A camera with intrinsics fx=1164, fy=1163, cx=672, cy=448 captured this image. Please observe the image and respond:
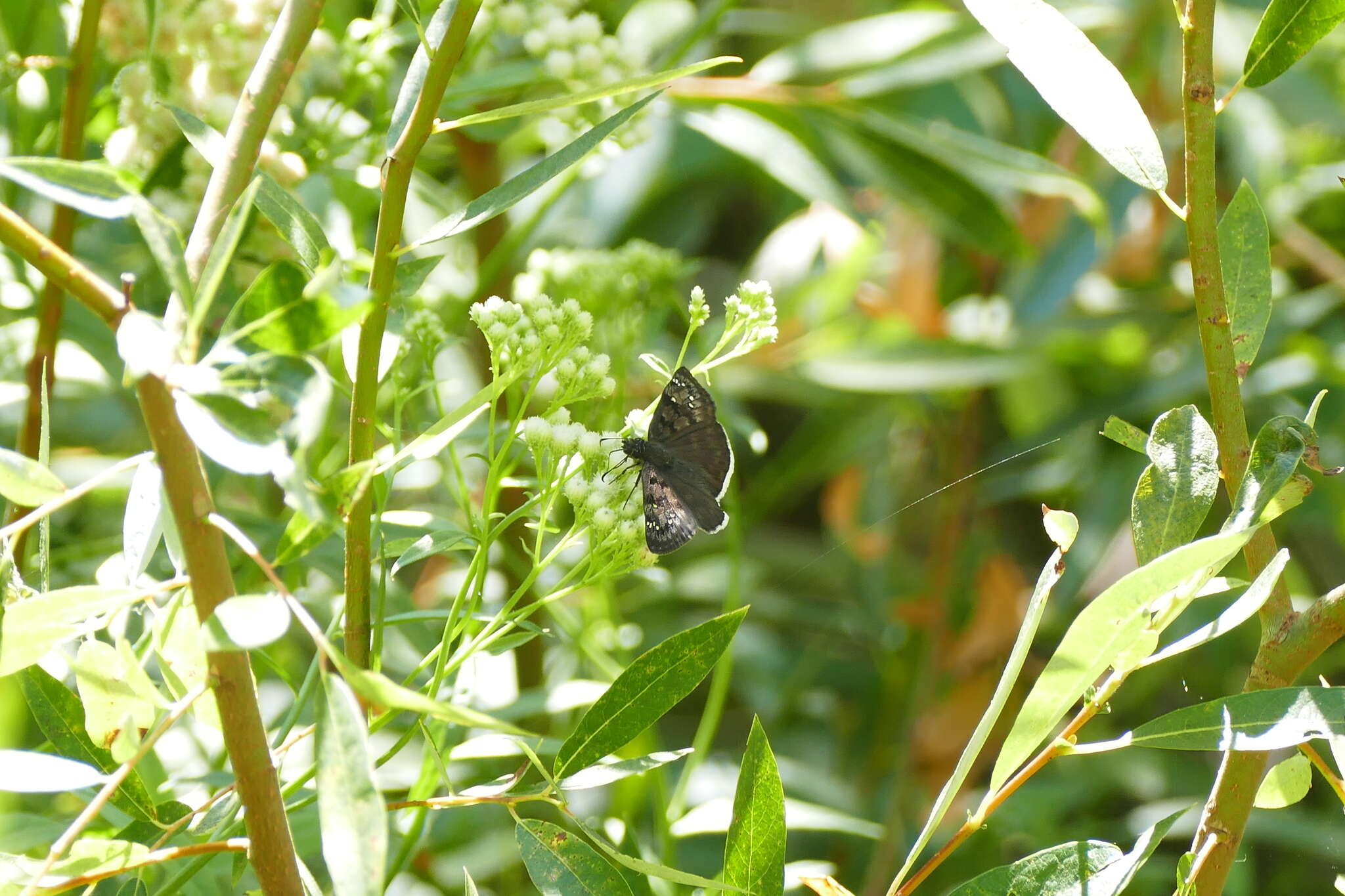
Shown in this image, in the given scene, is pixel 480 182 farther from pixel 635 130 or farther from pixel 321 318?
pixel 321 318

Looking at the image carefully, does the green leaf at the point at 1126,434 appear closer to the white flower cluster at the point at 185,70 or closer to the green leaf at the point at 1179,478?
the green leaf at the point at 1179,478

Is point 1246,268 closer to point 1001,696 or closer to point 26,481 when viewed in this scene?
point 1001,696

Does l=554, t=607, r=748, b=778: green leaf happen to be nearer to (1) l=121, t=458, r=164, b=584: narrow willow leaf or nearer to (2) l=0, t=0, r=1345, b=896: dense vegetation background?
(2) l=0, t=0, r=1345, b=896: dense vegetation background

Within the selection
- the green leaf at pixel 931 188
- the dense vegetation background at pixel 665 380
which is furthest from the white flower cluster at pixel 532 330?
the green leaf at pixel 931 188

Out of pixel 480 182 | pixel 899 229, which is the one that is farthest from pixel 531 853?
pixel 899 229

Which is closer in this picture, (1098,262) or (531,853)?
(531,853)

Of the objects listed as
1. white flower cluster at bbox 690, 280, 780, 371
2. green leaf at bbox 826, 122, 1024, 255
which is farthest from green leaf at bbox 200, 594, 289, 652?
green leaf at bbox 826, 122, 1024, 255
